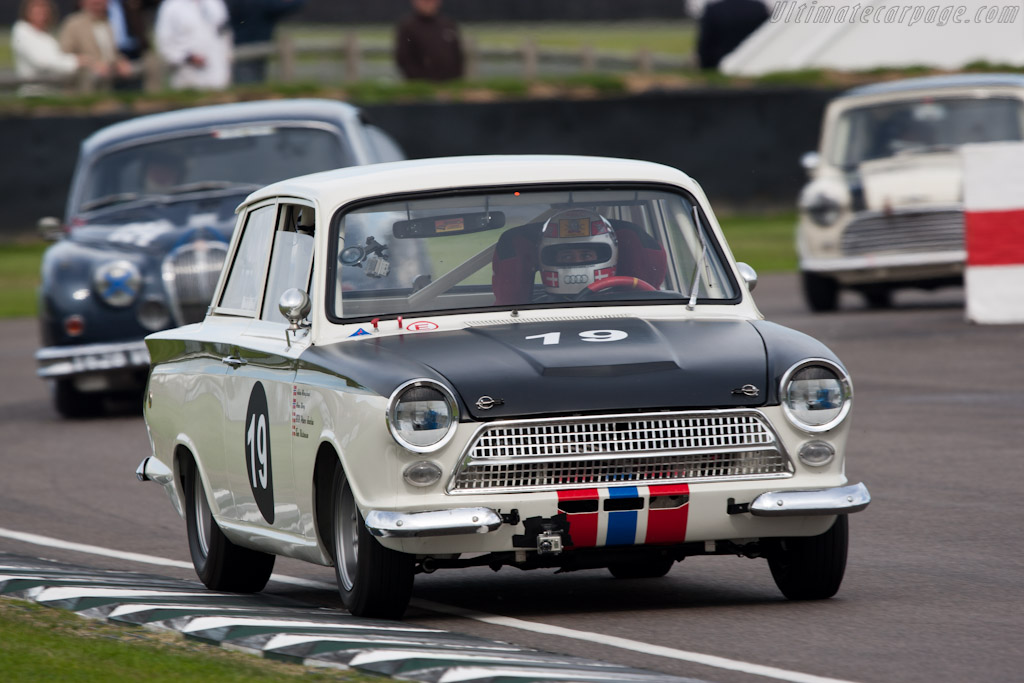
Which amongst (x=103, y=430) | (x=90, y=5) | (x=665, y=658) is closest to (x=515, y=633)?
(x=665, y=658)

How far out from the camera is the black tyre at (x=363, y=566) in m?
6.53

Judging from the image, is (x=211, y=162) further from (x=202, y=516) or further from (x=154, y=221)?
(x=202, y=516)

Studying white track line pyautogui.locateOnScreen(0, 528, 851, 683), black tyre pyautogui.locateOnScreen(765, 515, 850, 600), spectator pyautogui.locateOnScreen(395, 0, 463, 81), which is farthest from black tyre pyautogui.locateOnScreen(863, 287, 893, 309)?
black tyre pyautogui.locateOnScreen(765, 515, 850, 600)

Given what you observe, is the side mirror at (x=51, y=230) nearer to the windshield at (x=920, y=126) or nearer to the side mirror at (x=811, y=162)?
the side mirror at (x=811, y=162)

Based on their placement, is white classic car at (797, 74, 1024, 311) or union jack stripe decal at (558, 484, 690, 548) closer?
union jack stripe decal at (558, 484, 690, 548)

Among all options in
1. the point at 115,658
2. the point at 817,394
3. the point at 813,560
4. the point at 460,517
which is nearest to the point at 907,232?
the point at 813,560

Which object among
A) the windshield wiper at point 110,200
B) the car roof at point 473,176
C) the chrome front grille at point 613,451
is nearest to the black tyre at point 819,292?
the windshield wiper at point 110,200

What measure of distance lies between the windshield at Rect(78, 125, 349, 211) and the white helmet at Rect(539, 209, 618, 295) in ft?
21.6

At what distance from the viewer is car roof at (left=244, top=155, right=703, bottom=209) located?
7.39 meters

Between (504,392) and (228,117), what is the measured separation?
8509mm

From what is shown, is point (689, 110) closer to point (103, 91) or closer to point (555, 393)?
point (103, 91)

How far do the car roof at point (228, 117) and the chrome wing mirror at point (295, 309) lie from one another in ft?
23.6

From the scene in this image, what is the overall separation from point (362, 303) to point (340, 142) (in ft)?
23.2

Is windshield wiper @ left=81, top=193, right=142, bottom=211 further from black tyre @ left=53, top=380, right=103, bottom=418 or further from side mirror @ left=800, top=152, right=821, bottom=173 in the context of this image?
side mirror @ left=800, top=152, right=821, bottom=173
